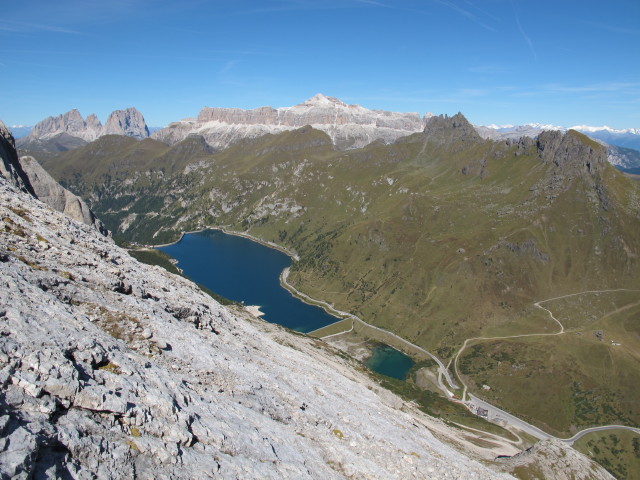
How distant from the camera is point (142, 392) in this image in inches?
897

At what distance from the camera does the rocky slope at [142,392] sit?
1750 centimetres

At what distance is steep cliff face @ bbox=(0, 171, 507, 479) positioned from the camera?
17516 millimetres

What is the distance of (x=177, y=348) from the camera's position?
108 ft

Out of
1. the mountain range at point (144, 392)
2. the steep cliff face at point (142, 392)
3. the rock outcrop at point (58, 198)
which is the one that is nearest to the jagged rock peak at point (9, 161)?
the rock outcrop at point (58, 198)

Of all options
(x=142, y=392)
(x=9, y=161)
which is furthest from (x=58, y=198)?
(x=142, y=392)

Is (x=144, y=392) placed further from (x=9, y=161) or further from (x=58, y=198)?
(x=58, y=198)

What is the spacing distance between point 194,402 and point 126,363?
5038 mm

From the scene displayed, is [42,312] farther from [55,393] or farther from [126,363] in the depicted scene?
[55,393]

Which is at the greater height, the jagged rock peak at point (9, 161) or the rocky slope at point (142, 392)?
the jagged rock peak at point (9, 161)

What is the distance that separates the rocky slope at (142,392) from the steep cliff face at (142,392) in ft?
0.32

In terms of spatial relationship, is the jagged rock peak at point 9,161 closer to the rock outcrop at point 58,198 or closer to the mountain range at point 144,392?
the rock outcrop at point 58,198

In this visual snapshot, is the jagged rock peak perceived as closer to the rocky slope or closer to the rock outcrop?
the rock outcrop

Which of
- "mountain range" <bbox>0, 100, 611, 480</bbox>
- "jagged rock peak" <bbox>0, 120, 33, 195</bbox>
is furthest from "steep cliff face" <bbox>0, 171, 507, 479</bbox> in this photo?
"jagged rock peak" <bbox>0, 120, 33, 195</bbox>

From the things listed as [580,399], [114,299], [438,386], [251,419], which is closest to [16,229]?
[114,299]
